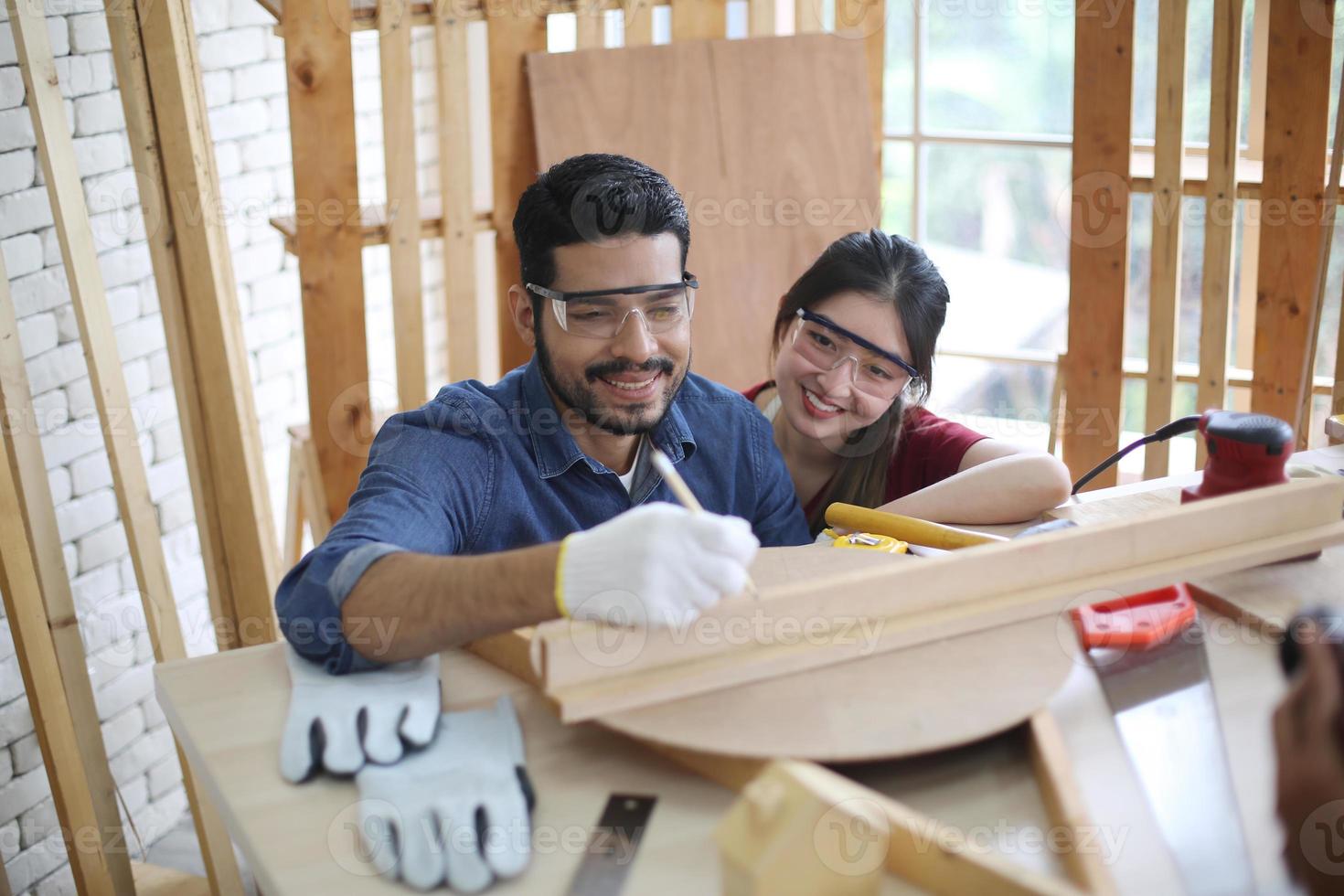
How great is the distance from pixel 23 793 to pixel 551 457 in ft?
6.06

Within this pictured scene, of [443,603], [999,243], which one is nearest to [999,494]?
[443,603]

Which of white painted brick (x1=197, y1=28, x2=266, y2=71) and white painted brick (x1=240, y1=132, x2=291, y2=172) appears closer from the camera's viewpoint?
white painted brick (x1=197, y1=28, x2=266, y2=71)

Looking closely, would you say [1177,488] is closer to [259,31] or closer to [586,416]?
[586,416]

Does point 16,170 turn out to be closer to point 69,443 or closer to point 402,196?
point 69,443

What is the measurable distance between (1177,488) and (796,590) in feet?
3.35

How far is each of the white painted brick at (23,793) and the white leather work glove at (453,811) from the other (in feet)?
6.66

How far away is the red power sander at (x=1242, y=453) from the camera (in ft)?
5.72

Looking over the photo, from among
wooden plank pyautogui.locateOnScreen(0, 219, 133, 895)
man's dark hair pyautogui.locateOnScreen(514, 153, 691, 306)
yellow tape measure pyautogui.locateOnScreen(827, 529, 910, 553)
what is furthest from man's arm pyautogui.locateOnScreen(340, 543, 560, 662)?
wooden plank pyautogui.locateOnScreen(0, 219, 133, 895)

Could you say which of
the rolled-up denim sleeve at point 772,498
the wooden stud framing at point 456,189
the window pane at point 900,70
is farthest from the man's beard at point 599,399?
the window pane at point 900,70

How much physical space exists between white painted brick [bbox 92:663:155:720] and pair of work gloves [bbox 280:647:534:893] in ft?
6.33

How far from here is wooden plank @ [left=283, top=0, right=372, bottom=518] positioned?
282cm

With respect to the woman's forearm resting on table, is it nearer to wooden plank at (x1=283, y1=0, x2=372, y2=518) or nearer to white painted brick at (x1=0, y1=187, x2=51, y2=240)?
wooden plank at (x1=283, y1=0, x2=372, y2=518)

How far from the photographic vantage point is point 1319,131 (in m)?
3.03

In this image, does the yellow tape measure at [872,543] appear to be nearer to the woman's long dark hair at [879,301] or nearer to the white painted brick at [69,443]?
the woman's long dark hair at [879,301]
